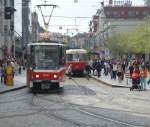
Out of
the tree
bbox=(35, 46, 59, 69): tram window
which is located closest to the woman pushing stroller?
bbox=(35, 46, 59, 69): tram window

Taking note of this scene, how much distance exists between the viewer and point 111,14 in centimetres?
17300

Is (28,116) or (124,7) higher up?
(124,7)

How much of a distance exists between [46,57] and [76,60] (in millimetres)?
29370

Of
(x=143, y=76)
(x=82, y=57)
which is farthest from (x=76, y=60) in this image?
(x=143, y=76)

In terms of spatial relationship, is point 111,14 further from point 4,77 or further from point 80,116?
point 80,116

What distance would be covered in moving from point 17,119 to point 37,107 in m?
5.21

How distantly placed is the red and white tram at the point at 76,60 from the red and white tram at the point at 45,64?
90.6 feet

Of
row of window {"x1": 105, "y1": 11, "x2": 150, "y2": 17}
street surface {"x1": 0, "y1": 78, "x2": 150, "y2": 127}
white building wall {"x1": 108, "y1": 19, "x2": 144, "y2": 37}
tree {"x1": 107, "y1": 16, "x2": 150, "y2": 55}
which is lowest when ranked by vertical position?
street surface {"x1": 0, "y1": 78, "x2": 150, "y2": 127}

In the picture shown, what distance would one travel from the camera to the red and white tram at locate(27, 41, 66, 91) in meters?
35.1

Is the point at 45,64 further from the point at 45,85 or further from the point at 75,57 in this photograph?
the point at 75,57

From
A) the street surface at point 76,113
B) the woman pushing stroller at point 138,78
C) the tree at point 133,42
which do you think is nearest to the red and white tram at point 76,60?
the woman pushing stroller at point 138,78

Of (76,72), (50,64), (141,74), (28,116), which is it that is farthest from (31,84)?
(76,72)

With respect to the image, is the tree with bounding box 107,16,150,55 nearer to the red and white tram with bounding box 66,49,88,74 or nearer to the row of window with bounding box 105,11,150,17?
the red and white tram with bounding box 66,49,88,74

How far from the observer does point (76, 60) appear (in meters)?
65.2
